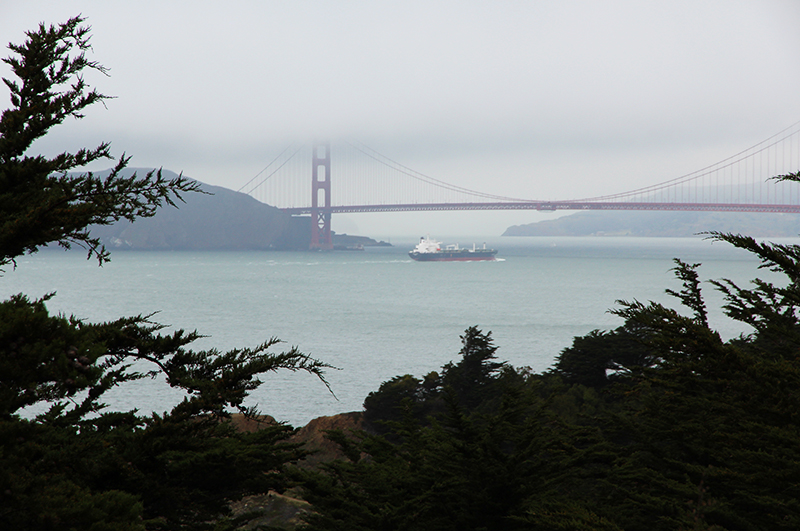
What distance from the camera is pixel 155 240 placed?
155125mm

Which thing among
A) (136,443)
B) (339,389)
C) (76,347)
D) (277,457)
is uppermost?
(76,347)

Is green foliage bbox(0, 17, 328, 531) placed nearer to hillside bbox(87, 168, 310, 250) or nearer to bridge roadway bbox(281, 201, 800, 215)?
bridge roadway bbox(281, 201, 800, 215)

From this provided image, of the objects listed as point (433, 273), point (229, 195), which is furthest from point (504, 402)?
point (229, 195)

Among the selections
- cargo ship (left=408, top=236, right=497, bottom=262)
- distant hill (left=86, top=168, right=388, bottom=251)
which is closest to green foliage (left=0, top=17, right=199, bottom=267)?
cargo ship (left=408, top=236, right=497, bottom=262)

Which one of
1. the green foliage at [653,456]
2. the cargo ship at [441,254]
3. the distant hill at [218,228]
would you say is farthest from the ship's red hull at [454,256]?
the green foliage at [653,456]

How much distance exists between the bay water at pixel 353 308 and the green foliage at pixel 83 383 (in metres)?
4.43

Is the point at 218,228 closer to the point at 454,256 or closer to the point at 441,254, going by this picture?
the point at 441,254

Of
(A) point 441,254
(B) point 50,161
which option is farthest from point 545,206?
(B) point 50,161

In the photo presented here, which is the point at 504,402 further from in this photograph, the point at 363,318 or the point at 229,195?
the point at 229,195

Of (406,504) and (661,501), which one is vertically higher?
(661,501)

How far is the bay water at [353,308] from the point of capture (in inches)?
1140

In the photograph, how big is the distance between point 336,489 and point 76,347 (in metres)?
4.08

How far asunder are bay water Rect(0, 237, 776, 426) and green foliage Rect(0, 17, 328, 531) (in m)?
4.43

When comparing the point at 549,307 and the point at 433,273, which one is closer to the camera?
the point at 549,307
